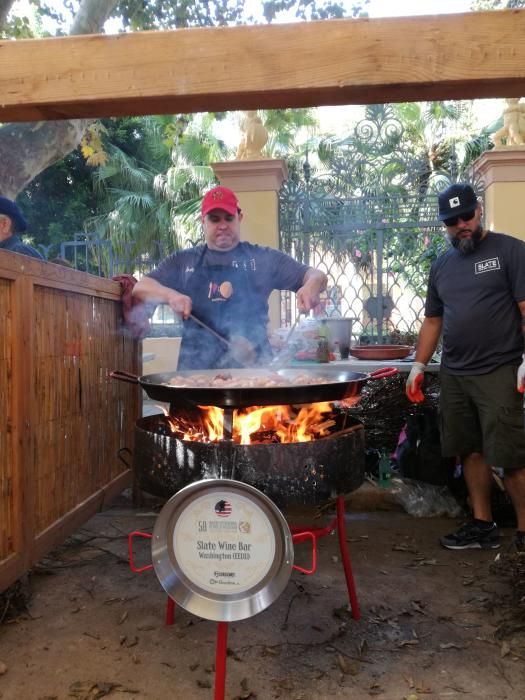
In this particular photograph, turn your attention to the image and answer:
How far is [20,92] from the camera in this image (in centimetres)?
211

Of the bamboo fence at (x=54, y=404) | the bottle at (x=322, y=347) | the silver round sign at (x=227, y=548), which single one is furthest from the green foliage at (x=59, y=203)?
A: the silver round sign at (x=227, y=548)

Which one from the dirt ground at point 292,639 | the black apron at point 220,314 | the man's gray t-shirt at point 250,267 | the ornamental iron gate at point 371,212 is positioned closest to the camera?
the dirt ground at point 292,639

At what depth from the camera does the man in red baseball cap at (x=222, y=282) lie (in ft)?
11.5

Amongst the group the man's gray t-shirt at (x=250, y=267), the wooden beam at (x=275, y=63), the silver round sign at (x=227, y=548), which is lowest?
the silver round sign at (x=227, y=548)

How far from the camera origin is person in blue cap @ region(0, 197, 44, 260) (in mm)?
3812

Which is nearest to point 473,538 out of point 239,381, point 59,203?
point 239,381

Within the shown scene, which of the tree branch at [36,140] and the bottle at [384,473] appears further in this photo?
the tree branch at [36,140]

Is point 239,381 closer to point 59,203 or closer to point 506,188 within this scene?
point 506,188

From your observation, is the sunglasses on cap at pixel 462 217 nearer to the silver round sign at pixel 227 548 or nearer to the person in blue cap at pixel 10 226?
the silver round sign at pixel 227 548

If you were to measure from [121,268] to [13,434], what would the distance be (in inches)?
258

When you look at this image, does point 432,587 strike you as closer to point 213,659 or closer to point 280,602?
point 280,602

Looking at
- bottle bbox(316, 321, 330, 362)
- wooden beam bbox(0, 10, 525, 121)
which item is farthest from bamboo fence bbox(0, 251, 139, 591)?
bottle bbox(316, 321, 330, 362)

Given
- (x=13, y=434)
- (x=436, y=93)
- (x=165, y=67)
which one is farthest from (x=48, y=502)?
(x=436, y=93)

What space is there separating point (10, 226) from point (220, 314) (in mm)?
1651
